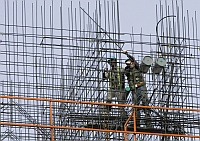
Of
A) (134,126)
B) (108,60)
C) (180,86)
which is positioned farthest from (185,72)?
(134,126)

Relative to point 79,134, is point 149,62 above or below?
above

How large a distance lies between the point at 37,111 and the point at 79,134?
1342 mm

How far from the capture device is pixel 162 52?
26.3 meters

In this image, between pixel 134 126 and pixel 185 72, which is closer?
pixel 134 126

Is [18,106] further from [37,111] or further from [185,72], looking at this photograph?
[185,72]

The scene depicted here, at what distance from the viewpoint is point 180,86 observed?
85.7 ft

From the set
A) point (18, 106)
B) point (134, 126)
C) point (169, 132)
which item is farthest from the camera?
point (18, 106)

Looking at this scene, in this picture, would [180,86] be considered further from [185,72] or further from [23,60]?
[23,60]

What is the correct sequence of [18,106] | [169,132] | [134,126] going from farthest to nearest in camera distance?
[18,106] < [169,132] < [134,126]

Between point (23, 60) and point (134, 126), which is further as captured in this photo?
point (23, 60)

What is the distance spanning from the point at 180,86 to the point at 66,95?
3102 millimetres

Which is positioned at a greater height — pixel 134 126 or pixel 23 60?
pixel 23 60

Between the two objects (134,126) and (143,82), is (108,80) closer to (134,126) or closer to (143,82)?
(143,82)

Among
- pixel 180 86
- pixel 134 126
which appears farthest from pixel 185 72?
pixel 134 126
